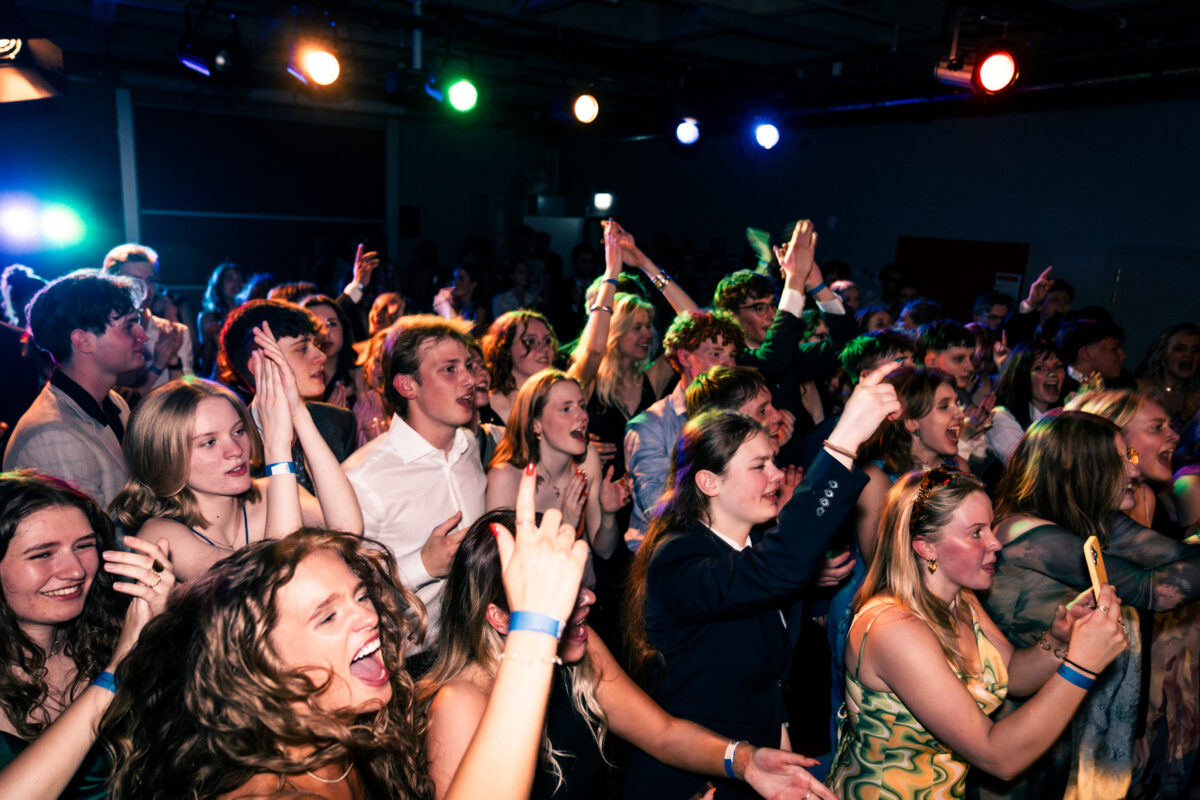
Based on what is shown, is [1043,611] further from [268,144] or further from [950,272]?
[268,144]

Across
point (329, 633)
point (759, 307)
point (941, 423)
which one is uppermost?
point (759, 307)

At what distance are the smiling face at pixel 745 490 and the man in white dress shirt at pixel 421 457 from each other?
815mm

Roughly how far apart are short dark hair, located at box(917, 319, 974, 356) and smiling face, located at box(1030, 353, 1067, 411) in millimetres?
390

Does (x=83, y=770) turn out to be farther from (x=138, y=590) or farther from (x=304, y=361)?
(x=304, y=361)

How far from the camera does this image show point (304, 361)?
2797mm

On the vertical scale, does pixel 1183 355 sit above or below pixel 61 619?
above

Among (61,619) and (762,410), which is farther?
(762,410)

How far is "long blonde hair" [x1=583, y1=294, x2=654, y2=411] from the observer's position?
390 cm

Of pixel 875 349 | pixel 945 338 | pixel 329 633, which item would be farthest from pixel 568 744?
pixel 945 338

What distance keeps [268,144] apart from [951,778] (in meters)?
11.7

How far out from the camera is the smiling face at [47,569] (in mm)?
1539

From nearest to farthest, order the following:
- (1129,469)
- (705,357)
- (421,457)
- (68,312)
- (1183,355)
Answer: (1129,469) < (421,457) < (68,312) < (705,357) < (1183,355)

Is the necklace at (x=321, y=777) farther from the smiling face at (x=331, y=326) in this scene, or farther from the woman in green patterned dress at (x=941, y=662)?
the smiling face at (x=331, y=326)

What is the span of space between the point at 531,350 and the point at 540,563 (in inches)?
106
